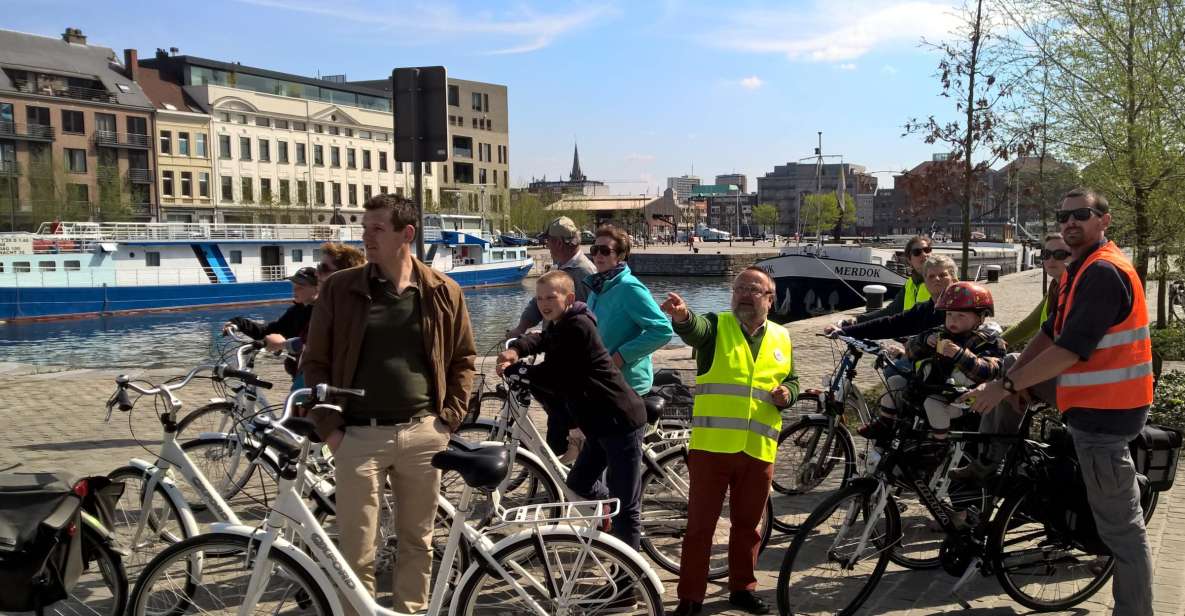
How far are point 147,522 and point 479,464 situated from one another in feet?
6.56

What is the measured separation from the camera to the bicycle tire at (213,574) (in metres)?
3.39

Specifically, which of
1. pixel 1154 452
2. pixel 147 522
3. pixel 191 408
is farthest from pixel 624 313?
pixel 191 408

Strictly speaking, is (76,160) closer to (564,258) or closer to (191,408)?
(191,408)

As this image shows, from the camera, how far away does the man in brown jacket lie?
3.82 m

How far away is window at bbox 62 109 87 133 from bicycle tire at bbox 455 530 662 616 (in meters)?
63.8

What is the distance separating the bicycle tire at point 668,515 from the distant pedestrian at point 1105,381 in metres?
1.65

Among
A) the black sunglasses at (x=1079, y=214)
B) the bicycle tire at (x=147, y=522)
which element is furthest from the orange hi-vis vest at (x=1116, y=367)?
the bicycle tire at (x=147, y=522)

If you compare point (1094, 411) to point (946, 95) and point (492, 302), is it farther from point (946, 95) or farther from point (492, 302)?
point (492, 302)

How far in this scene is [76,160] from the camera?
57875 mm

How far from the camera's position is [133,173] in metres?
59.7

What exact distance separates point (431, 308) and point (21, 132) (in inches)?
2434

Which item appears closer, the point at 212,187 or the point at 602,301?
the point at 602,301

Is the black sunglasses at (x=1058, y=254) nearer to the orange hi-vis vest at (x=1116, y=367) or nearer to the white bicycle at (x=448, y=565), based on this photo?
the orange hi-vis vest at (x=1116, y=367)

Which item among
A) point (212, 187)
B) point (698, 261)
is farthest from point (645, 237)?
point (212, 187)
